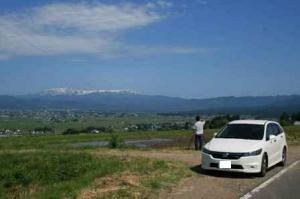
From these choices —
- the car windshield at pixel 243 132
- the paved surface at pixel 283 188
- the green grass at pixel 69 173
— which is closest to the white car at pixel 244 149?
the car windshield at pixel 243 132

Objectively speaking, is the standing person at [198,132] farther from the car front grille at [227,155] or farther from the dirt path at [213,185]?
the car front grille at [227,155]

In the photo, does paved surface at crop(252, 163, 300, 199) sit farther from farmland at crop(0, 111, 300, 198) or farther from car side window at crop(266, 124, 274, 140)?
farmland at crop(0, 111, 300, 198)

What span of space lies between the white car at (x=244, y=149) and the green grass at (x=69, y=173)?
1042 millimetres

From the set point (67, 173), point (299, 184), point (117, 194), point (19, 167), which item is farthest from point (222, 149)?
point (19, 167)

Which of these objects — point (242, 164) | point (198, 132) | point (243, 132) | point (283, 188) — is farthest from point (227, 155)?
point (198, 132)

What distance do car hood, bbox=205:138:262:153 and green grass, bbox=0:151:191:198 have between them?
115 centimetres

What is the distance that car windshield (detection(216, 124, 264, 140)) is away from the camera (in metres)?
16.3

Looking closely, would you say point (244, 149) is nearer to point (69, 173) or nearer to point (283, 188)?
point (283, 188)

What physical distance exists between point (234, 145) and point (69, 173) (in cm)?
693

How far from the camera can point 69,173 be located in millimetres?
19719

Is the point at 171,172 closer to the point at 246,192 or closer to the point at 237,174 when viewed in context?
the point at 237,174

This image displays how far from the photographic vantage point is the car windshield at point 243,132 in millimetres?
16281

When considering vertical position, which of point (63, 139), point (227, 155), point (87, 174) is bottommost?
point (63, 139)

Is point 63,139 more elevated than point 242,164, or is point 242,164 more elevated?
point 242,164
